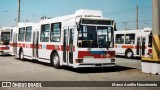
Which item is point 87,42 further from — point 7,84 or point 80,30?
point 7,84

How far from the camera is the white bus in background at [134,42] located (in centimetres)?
2827

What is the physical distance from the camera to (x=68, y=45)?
56.3 ft

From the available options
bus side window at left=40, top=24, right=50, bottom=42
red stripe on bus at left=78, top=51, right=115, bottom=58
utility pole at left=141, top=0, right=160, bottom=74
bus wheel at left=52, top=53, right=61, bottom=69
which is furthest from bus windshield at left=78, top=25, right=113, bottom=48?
bus side window at left=40, top=24, right=50, bottom=42

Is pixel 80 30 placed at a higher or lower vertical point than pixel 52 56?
higher

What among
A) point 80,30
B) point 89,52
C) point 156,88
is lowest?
point 156,88

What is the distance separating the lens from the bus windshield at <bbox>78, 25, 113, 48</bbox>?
1630cm

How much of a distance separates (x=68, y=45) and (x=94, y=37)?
61.3 inches

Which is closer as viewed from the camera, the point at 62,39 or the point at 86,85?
the point at 86,85

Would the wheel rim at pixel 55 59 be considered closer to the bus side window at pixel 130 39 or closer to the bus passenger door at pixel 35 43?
the bus passenger door at pixel 35 43

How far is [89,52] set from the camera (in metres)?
16.2

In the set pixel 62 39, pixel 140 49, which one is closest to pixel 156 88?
pixel 62 39

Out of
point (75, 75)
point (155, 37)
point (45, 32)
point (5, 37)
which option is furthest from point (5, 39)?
point (155, 37)

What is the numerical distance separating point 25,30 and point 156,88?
50.7 ft

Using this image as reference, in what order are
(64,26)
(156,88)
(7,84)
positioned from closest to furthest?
(156,88) < (7,84) < (64,26)
